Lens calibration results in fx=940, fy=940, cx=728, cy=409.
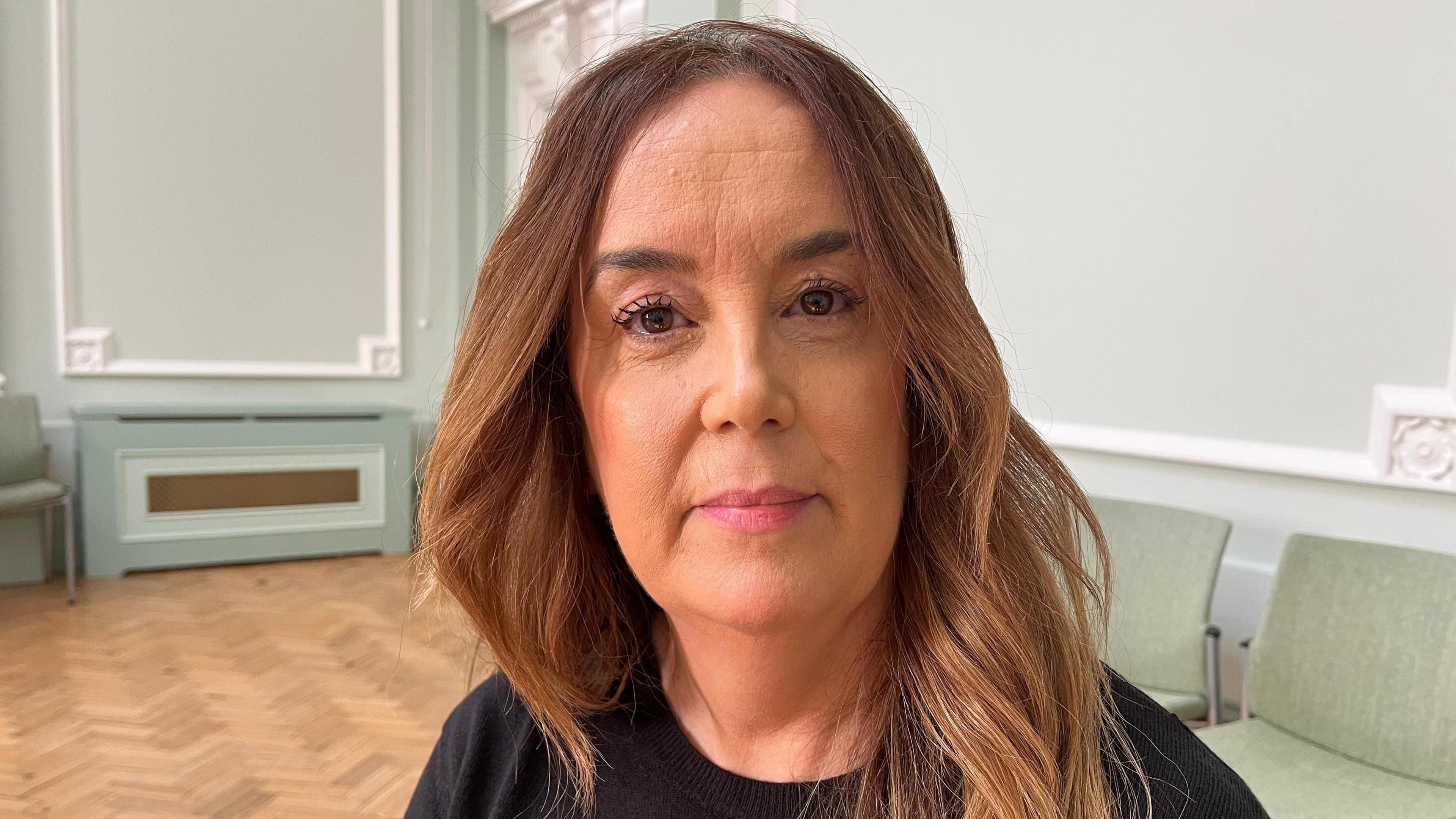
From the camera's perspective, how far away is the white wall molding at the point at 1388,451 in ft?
8.39

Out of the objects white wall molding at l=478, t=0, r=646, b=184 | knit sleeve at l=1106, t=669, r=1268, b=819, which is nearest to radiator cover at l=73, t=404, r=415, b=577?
white wall molding at l=478, t=0, r=646, b=184

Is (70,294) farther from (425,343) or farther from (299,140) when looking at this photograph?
(425,343)

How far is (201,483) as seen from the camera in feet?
19.5

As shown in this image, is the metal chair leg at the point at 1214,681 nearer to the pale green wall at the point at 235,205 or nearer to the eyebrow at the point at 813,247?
the eyebrow at the point at 813,247

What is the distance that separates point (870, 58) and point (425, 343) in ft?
15.1

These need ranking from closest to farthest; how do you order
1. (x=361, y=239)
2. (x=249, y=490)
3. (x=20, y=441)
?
(x=20, y=441) < (x=249, y=490) < (x=361, y=239)

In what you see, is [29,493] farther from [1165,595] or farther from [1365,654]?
[1365,654]

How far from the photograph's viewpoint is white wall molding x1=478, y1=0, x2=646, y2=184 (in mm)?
6047

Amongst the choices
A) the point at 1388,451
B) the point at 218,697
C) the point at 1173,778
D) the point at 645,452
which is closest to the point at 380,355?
the point at 218,697

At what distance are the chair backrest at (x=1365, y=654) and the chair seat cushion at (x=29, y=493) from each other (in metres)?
5.67

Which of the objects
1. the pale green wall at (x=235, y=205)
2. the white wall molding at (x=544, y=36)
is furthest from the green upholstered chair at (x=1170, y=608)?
the white wall molding at (x=544, y=36)

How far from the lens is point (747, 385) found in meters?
0.79

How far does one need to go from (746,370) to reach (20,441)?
19.6 feet

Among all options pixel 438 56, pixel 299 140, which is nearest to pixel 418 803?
pixel 299 140
